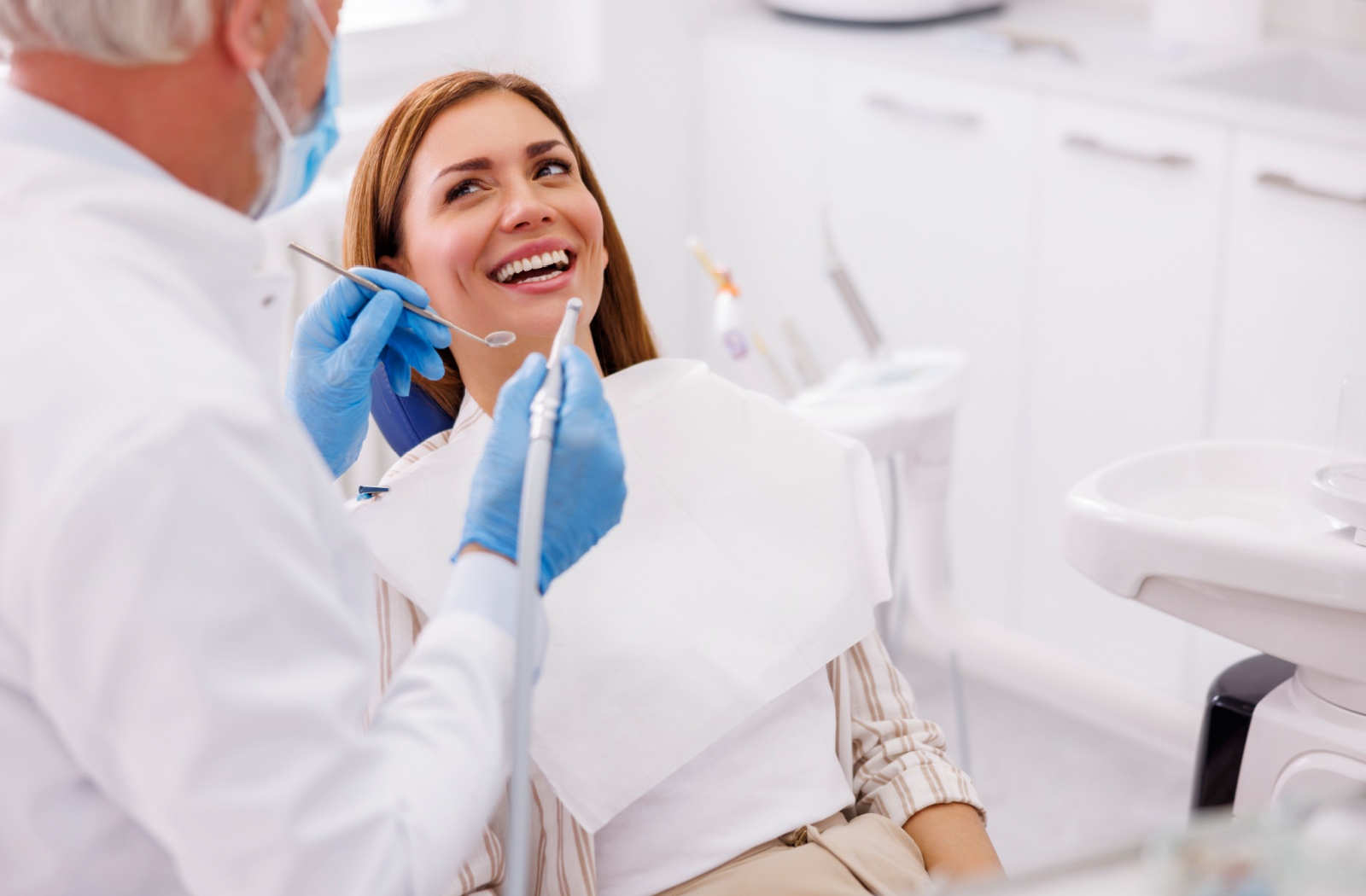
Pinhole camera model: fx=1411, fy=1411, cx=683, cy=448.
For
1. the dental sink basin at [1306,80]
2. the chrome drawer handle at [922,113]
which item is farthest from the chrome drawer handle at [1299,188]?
the chrome drawer handle at [922,113]

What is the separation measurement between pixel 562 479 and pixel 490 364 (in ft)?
1.58

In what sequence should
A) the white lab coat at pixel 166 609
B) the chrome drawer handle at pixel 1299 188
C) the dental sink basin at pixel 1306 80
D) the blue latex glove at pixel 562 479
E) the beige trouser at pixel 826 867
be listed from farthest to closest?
1. the dental sink basin at pixel 1306 80
2. the chrome drawer handle at pixel 1299 188
3. the beige trouser at pixel 826 867
4. the blue latex glove at pixel 562 479
5. the white lab coat at pixel 166 609

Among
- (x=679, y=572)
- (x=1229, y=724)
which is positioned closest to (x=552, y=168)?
(x=679, y=572)

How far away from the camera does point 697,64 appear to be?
296 centimetres

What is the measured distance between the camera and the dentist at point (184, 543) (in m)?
0.75

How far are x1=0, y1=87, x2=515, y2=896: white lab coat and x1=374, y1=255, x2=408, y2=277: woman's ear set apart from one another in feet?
2.08

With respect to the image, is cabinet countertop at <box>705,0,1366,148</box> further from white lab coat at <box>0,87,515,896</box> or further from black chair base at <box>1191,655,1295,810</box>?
white lab coat at <box>0,87,515,896</box>

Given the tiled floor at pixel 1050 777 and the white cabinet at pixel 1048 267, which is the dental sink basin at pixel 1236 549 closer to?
the white cabinet at pixel 1048 267

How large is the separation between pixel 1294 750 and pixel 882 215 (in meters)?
1.56

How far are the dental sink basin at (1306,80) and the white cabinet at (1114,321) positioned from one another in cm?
29

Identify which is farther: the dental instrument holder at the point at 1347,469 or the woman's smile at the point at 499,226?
the woman's smile at the point at 499,226

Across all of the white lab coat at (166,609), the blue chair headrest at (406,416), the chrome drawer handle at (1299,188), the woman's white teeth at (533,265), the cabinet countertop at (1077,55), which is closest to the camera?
the white lab coat at (166,609)

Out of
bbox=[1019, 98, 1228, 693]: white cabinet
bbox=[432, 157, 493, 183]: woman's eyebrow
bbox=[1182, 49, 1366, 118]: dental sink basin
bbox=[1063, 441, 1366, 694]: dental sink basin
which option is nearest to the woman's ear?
bbox=[432, 157, 493, 183]: woman's eyebrow

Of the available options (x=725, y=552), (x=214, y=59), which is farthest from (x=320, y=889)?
(x=725, y=552)
